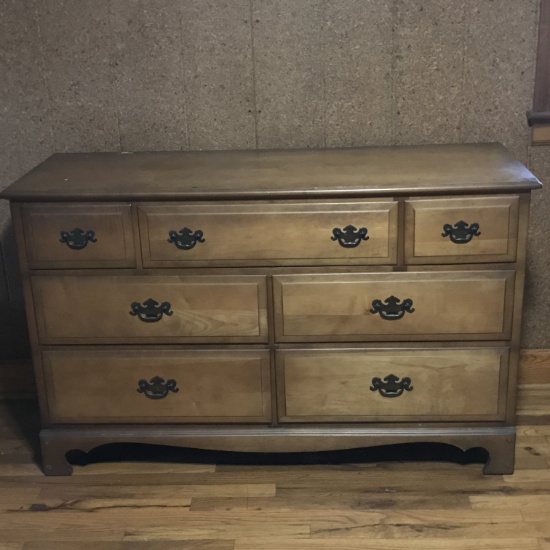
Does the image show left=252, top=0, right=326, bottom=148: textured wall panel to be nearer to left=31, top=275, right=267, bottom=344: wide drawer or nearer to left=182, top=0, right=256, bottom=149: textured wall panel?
left=182, top=0, right=256, bottom=149: textured wall panel

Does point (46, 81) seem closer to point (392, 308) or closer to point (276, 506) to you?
point (392, 308)

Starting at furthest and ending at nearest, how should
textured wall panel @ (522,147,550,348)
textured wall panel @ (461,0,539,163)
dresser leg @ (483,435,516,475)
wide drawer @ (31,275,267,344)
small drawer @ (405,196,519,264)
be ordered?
textured wall panel @ (522,147,550,348)
textured wall panel @ (461,0,539,163)
dresser leg @ (483,435,516,475)
wide drawer @ (31,275,267,344)
small drawer @ (405,196,519,264)

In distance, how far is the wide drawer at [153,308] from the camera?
212 centimetres

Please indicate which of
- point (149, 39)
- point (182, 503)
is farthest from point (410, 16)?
point (182, 503)

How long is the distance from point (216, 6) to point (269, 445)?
129 centimetres

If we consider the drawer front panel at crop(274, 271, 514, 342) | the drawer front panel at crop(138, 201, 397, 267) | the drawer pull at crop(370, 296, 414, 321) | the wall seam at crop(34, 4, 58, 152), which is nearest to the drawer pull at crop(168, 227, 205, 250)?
the drawer front panel at crop(138, 201, 397, 267)

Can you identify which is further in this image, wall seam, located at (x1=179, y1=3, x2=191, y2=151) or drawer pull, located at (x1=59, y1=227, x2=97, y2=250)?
wall seam, located at (x1=179, y1=3, x2=191, y2=151)

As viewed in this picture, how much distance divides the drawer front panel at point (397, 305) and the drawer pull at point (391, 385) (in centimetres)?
12

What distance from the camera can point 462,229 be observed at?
6.63 feet

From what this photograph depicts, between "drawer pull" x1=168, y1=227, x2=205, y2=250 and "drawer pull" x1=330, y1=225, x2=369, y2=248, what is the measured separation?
0.34 m

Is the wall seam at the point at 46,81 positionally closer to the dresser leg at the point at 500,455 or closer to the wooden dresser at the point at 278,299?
the wooden dresser at the point at 278,299

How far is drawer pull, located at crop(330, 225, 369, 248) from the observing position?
80.2 inches

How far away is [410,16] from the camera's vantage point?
2367 mm

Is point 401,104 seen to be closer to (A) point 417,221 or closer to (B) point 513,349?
(A) point 417,221
